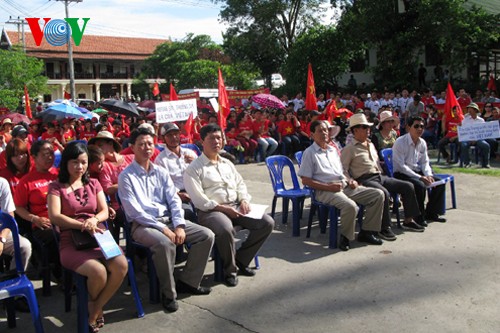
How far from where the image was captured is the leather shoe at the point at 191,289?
15.6 ft

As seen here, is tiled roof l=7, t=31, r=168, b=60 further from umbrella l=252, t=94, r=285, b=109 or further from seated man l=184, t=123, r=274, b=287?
seated man l=184, t=123, r=274, b=287

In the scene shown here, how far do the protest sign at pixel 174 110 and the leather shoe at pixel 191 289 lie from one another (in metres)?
6.00

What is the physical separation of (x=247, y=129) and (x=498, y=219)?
8125mm

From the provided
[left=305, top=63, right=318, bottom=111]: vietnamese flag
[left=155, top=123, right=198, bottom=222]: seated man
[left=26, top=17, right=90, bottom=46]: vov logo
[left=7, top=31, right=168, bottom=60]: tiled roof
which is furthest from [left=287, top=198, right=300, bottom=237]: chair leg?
[left=7, top=31, right=168, bottom=60]: tiled roof

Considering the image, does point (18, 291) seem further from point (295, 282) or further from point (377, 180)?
point (377, 180)

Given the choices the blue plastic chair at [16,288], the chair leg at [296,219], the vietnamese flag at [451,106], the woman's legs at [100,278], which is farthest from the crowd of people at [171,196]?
the vietnamese flag at [451,106]

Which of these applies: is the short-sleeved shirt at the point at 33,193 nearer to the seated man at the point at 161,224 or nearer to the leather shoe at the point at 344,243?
the seated man at the point at 161,224

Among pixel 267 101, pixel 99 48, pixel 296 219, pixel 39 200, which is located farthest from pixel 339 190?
pixel 99 48

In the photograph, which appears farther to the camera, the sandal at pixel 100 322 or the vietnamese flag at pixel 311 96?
the vietnamese flag at pixel 311 96

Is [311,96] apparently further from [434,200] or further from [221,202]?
[221,202]

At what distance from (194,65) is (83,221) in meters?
39.8

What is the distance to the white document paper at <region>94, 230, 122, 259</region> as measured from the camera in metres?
4.04

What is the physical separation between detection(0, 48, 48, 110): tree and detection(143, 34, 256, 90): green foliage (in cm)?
1714

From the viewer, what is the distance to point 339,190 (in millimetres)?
6156
